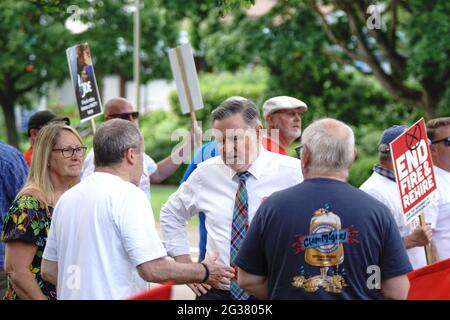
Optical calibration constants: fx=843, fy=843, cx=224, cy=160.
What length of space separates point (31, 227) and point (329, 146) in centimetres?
172

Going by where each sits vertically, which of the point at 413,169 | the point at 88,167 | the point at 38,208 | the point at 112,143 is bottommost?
the point at 38,208

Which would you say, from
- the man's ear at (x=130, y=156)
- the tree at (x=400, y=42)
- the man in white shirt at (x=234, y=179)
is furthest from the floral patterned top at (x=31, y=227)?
the tree at (x=400, y=42)

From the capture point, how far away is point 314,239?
12.3ft

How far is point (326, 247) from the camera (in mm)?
3752

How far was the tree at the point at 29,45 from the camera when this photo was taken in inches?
973

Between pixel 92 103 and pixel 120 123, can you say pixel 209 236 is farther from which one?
pixel 92 103

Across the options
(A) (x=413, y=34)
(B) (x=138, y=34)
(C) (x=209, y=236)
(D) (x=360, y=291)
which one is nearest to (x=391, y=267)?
(D) (x=360, y=291)

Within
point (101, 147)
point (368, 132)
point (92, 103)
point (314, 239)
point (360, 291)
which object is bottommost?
point (360, 291)

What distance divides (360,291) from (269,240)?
1.53 ft

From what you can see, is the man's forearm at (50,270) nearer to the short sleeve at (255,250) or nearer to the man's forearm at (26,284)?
the man's forearm at (26,284)

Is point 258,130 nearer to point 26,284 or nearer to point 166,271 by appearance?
point 166,271

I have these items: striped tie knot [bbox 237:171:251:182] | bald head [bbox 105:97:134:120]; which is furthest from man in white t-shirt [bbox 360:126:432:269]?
bald head [bbox 105:97:134:120]

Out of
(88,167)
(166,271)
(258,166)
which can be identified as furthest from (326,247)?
(88,167)

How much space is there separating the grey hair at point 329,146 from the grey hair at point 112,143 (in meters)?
0.88
